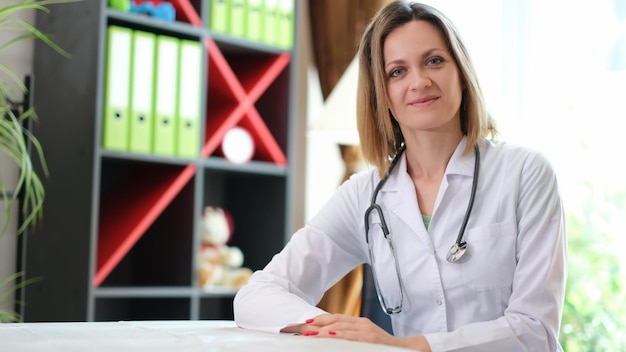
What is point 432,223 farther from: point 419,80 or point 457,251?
point 419,80

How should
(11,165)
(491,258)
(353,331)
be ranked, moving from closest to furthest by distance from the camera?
1. (353,331)
2. (491,258)
3. (11,165)

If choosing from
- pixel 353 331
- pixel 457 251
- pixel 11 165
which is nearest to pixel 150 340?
pixel 353 331

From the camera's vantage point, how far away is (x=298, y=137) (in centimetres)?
388

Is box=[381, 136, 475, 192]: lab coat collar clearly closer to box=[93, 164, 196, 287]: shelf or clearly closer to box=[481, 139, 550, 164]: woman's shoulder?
box=[481, 139, 550, 164]: woman's shoulder

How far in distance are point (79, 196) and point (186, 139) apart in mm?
440

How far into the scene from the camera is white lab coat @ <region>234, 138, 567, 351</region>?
155cm

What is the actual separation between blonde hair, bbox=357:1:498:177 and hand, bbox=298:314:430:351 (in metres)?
0.51

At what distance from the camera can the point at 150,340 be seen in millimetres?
1229

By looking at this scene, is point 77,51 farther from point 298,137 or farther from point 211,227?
point 298,137

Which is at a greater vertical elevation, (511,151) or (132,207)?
(511,151)

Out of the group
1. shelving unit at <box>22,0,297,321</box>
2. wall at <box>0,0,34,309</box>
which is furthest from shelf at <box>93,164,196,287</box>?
wall at <box>0,0,34,309</box>

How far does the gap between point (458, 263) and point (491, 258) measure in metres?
0.06

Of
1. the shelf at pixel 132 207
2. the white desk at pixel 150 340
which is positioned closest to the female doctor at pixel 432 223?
the white desk at pixel 150 340

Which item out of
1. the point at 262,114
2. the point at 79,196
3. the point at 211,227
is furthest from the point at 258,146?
the point at 79,196
